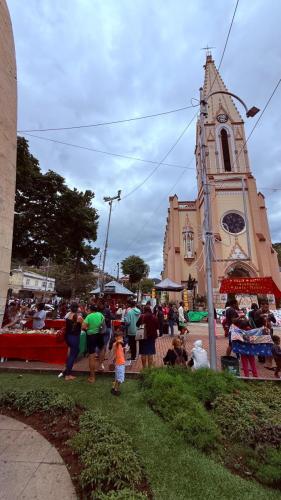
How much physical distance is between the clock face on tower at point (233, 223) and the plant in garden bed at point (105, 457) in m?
29.3

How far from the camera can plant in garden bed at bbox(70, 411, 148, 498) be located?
8.66 feet

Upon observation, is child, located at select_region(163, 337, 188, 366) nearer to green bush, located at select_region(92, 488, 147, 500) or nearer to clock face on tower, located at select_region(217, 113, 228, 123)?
green bush, located at select_region(92, 488, 147, 500)

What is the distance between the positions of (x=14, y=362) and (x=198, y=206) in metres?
31.4

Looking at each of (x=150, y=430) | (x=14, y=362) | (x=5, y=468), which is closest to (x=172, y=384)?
(x=150, y=430)

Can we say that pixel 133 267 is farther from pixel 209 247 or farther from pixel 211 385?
pixel 211 385

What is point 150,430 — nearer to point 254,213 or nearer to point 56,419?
point 56,419

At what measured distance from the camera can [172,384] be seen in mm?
5020

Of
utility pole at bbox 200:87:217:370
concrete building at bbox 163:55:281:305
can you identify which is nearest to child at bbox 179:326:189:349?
utility pole at bbox 200:87:217:370

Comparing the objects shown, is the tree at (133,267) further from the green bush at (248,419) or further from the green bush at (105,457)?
the green bush at (105,457)

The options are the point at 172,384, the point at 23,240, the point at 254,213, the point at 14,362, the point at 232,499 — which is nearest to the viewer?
the point at 232,499

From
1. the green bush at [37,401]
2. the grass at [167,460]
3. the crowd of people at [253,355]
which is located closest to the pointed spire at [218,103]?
the crowd of people at [253,355]

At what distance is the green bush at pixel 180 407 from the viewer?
3623mm

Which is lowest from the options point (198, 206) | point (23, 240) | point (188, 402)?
point (188, 402)

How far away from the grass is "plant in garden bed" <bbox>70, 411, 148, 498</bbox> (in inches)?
7.7
